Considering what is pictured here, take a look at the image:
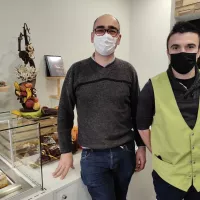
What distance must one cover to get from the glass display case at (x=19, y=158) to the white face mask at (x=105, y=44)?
52 cm

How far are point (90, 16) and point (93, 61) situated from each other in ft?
4.77

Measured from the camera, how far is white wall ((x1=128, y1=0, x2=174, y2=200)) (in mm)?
2479

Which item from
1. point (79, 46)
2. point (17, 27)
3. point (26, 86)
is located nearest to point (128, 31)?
point (79, 46)

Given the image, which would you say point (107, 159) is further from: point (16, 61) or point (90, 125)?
point (16, 61)

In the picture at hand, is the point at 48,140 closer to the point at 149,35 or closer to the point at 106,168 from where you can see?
the point at 106,168

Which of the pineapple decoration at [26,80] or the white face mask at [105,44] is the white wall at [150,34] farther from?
the white face mask at [105,44]

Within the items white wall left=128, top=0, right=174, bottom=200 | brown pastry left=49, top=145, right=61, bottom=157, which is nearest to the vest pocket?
brown pastry left=49, top=145, right=61, bottom=157

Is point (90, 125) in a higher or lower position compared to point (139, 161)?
higher

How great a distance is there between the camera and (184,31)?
0.86 metres

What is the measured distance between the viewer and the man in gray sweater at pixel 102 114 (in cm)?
99

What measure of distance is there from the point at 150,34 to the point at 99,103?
199 cm

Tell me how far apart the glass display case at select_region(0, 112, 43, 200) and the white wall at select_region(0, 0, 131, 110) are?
0.62 m

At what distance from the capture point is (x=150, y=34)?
2.63m

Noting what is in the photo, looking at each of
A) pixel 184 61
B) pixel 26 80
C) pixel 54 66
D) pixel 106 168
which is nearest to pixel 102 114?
pixel 106 168
